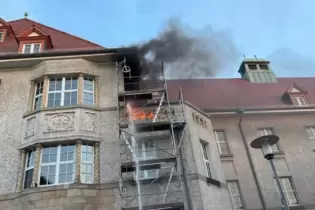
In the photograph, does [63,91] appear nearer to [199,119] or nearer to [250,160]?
[199,119]

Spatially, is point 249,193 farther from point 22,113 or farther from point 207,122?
point 22,113

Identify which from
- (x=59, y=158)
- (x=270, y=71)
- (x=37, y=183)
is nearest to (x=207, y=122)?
(x=59, y=158)

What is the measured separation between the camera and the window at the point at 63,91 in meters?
13.8

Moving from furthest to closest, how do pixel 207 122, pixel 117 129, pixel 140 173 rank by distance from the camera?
pixel 207 122, pixel 117 129, pixel 140 173

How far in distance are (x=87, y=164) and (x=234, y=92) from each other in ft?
45.0

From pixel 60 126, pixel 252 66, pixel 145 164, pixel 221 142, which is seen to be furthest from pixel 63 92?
pixel 252 66

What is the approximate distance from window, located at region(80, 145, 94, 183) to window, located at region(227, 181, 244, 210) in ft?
→ 26.7

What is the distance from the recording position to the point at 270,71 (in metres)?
27.9

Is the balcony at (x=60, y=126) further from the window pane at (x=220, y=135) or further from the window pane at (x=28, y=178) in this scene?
the window pane at (x=220, y=135)

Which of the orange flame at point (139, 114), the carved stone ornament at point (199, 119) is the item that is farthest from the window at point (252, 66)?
the orange flame at point (139, 114)

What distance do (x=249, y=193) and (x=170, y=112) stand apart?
7148mm

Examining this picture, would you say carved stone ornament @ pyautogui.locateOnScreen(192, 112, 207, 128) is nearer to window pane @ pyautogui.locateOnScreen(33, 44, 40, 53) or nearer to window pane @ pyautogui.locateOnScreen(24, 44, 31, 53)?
window pane @ pyautogui.locateOnScreen(33, 44, 40, 53)

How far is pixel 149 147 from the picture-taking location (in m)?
13.2

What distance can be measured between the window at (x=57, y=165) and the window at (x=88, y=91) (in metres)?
2.42
